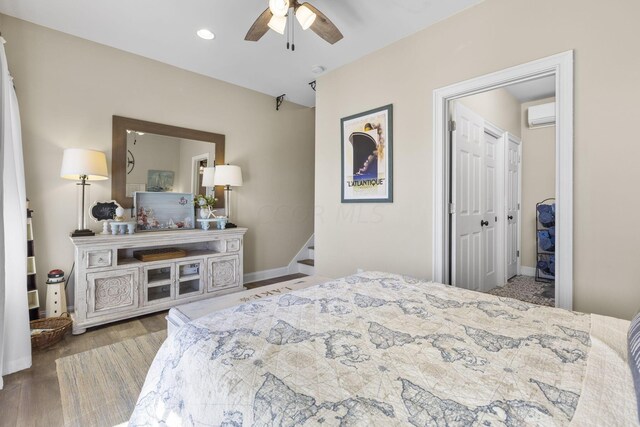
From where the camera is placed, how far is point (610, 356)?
0.87 m

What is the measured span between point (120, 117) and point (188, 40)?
1.06 m

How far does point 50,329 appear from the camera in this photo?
2.28 m

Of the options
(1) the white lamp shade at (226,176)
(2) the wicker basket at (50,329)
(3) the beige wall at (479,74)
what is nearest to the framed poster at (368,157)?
(3) the beige wall at (479,74)

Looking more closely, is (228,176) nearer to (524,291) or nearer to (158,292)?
(158,292)

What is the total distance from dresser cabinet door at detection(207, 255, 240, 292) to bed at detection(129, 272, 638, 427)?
212 centimetres

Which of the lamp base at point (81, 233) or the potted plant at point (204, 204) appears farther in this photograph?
the potted plant at point (204, 204)

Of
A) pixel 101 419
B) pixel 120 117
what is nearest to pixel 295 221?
pixel 120 117

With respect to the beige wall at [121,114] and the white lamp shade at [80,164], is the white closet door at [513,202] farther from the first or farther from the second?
the white lamp shade at [80,164]

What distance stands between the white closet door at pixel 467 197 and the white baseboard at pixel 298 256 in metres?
2.52

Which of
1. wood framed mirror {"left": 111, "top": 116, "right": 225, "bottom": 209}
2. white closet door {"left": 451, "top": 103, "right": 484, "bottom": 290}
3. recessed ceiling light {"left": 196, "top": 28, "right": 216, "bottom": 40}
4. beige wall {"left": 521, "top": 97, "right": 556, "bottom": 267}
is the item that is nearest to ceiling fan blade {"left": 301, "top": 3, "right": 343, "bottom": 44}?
recessed ceiling light {"left": 196, "top": 28, "right": 216, "bottom": 40}

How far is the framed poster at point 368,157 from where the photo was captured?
2773 mm

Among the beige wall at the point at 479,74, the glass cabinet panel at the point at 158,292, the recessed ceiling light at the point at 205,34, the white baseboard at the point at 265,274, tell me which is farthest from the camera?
the white baseboard at the point at 265,274

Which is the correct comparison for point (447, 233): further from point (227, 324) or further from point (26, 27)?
point (26, 27)

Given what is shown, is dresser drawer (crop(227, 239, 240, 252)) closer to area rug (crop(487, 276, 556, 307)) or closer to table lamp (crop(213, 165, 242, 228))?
table lamp (crop(213, 165, 242, 228))
